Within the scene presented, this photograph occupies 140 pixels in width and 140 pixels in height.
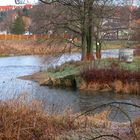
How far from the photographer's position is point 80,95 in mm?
25531

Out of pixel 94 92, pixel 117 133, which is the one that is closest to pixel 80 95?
pixel 94 92

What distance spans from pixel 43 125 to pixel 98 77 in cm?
2009

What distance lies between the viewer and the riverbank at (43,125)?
25.7ft

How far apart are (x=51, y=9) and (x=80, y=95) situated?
468 inches

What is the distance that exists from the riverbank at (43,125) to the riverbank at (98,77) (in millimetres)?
17577

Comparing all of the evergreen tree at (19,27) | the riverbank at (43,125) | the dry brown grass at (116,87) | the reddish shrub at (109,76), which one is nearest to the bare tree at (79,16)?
the reddish shrub at (109,76)

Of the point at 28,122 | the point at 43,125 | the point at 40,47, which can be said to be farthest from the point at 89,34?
the point at 28,122

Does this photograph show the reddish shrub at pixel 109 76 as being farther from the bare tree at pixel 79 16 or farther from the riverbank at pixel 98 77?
the bare tree at pixel 79 16

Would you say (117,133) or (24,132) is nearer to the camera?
(24,132)

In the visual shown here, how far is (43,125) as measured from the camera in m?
8.43

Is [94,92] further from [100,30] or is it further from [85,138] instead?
[85,138]

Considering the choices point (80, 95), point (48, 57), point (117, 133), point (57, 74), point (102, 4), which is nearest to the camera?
point (117, 133)

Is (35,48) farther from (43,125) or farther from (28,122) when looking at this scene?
(28,122)

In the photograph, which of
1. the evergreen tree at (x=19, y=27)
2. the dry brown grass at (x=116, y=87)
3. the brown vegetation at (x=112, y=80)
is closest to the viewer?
the dry brown grass at (x=116, y=87)
